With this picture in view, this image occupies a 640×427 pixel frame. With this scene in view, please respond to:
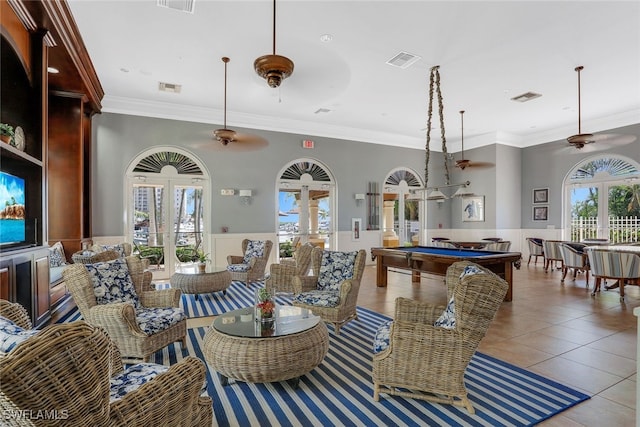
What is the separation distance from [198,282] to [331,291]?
222cm

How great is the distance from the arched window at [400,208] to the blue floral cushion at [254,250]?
445 cm

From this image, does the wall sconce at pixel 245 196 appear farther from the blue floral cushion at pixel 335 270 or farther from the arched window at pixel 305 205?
the blue floral cushion at pixel 335 270

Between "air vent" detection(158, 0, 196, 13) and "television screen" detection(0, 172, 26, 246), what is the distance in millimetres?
2408

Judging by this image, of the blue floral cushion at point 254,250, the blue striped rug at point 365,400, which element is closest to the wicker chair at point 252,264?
the blue floral cushion at point 254,250

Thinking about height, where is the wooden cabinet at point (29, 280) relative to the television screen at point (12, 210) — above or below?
below

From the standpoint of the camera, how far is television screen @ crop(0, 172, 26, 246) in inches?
129

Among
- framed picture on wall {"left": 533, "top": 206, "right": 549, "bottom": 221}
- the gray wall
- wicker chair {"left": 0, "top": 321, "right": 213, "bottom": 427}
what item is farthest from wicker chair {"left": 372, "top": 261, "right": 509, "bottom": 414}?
framed picture on wall {"left": 533, "top": 206, "right": 549, "bottom": 221}

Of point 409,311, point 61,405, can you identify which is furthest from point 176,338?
point 61,405

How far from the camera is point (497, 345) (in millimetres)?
3584

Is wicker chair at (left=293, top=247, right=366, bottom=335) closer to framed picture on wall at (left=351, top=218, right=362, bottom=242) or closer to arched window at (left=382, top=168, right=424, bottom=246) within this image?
framed picture on wall at (left=351, top=218, right=362, bottom=242)

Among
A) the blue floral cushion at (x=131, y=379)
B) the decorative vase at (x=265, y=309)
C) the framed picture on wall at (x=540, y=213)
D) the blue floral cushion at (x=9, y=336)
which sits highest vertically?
the framed picture on wall at (x=540, y=213)

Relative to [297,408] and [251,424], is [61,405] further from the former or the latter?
[297,408]

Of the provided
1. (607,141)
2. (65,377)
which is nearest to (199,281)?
(65,377)

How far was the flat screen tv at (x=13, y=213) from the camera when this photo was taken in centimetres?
328
